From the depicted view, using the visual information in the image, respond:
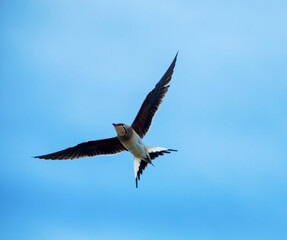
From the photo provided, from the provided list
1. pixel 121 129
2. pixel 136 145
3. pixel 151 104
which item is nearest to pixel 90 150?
pixel 121 129

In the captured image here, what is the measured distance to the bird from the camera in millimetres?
19062

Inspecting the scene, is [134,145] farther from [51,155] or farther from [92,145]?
[51,155]

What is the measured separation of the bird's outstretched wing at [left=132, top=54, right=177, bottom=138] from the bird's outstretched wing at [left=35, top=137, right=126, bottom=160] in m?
1.03

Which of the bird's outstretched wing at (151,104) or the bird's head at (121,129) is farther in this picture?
the bird's outstretched wing at (151,104)

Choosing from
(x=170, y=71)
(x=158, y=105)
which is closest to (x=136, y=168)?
(x=158, y=105)

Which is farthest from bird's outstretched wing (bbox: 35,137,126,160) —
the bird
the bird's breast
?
the bird's breast

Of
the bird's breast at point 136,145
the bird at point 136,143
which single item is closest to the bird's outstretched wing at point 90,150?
the bird at point 136,143

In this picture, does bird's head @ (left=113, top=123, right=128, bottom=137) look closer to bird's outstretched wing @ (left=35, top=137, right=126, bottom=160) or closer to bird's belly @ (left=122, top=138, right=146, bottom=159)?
bird's belly @ (left=122, top=138, right=146, bottom=159)

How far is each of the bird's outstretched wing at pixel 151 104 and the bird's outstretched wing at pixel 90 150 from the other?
103cm

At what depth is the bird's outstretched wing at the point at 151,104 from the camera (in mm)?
19969

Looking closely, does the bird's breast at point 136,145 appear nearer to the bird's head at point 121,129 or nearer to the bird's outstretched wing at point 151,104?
the bird's head at point 121,129

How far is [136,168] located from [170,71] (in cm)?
387

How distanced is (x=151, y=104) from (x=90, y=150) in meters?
2.95

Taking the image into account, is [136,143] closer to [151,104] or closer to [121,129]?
[121,129]
